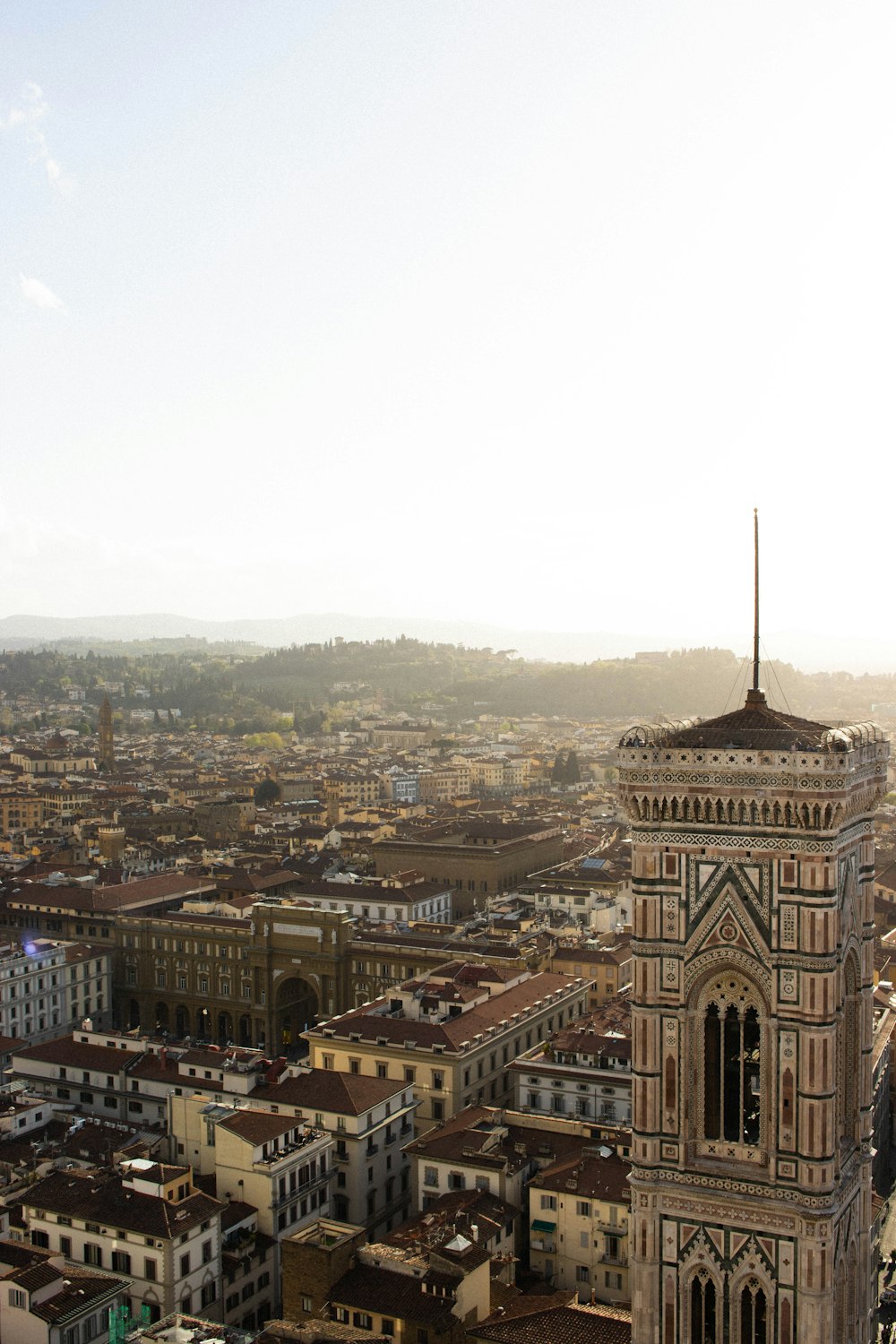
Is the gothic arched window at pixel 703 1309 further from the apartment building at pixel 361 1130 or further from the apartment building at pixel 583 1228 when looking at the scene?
the apartment building at pixel 361 1130

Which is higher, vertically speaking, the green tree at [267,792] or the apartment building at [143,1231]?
the apartment building at [143,1231]

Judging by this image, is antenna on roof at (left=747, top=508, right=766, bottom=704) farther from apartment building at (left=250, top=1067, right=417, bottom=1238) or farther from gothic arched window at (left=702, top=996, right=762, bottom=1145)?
apartment building at (left=250, top=1067, right=417, bottom=1238)

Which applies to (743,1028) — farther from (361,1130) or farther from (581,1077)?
(581,1077)

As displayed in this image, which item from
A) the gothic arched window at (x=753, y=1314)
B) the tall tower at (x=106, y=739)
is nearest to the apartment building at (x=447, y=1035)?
the gothic arched window at (x=753, y=1314)

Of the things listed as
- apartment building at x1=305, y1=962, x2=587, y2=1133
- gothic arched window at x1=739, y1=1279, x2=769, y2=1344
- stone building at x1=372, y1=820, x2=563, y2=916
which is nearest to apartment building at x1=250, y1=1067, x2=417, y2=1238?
apartment building at x1=305, y1=962, x2=587, y2=1133

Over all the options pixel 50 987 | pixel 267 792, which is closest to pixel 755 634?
pixel 50 987

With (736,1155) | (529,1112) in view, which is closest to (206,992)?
(529,1112)
